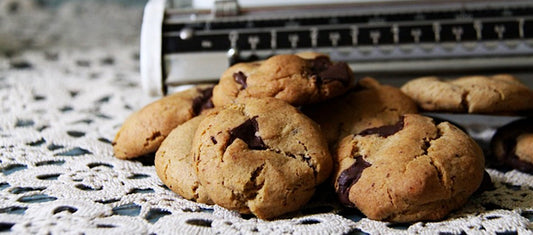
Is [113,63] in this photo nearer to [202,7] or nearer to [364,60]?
[202,7]

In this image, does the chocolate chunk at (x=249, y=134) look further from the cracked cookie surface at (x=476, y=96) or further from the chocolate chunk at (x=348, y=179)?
the cracked cookie surface at (x=476, y=96)

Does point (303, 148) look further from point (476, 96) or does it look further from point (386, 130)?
point (476, 96)

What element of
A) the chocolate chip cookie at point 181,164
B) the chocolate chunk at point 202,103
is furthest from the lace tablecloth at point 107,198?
the chocolate chunk at point 202,103

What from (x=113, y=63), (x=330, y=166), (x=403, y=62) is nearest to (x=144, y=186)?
(x=330, y=166)

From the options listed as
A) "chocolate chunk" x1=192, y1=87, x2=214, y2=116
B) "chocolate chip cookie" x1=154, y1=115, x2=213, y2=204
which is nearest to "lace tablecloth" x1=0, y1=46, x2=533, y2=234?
"chocolate chip cookie" x1=154, y1=115, x2=213, y2=204

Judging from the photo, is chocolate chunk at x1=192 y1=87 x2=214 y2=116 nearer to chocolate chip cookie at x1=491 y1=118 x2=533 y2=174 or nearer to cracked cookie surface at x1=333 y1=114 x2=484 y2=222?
cracked cookie surface at x1=333 y1=114 x2=484 y2=222

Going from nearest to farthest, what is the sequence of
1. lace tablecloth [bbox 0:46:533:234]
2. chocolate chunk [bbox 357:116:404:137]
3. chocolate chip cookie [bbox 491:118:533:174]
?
1. lace tablecloth [bbox 0:46:533:234]
2. chocolate chunk [bbox 357:116:404:137]
3. chocolate chip cookie [bbox 491:118:533:174]
